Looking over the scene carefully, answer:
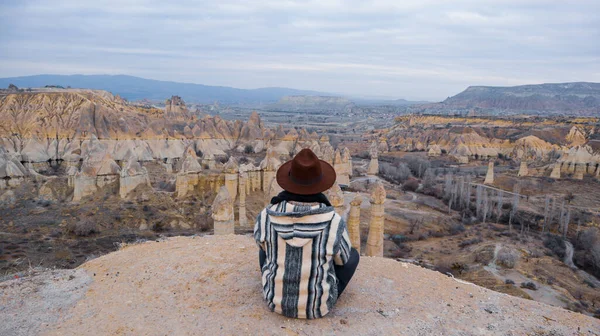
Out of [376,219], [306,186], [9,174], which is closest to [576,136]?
[376,219]

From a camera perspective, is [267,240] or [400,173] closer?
[267,240]

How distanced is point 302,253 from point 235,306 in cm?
112

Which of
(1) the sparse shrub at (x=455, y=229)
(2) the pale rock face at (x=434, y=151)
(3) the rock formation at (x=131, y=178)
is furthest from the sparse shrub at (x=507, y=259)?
(2) the pale rock face at (x=434, y=151)

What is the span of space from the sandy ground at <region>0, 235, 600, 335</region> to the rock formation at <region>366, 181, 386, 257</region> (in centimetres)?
423

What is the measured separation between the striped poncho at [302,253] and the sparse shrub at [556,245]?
18593mm

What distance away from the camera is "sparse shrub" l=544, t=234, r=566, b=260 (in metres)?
18.6

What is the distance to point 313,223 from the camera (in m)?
3.68

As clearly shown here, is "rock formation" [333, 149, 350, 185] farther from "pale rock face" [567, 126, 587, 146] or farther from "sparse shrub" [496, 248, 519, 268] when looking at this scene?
"pale rock face" [567, 126, 587, 146]

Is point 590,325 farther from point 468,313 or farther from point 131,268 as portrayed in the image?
point 131,268

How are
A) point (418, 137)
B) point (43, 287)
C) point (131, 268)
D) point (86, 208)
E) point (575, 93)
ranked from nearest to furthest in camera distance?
1. point (43, 287)
2. point (131, 268)
3. point (86, 208)
4. point (418, 137)
5. point (575, 93)

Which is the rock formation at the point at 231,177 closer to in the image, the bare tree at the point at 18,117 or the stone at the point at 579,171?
the bare tree at the point at 18,117

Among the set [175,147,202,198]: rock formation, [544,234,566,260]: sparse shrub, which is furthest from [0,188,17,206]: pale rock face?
[544,234,566,260]: sparse shrub

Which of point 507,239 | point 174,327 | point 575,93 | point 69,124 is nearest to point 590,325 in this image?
point 174,327

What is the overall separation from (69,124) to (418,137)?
48.9 meters
